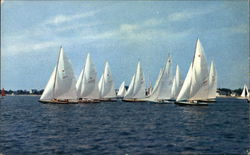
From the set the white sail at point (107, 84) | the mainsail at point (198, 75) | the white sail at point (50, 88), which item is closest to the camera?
the mainsail at point (198, 75)

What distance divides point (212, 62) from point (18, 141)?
91478 mm

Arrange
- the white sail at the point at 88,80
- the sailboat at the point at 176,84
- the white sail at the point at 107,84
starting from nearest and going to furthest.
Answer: the white sail at the point at 88,80
the sailboat at the point at 176,84
the white sail at the point at 107,84

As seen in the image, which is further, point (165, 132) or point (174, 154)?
point (165, 132)

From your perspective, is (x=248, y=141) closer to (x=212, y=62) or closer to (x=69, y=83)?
(x=69, y=83)

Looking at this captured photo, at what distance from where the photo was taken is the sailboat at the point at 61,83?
245 ft

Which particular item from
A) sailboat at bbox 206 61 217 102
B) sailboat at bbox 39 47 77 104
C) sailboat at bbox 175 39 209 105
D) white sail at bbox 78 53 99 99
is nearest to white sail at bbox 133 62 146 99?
white sail at bbox 78 53 99 99

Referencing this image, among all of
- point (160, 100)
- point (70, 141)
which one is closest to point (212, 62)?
point (160, 100)

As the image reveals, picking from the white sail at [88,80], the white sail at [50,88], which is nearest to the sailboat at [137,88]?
the white sail at [88,80]

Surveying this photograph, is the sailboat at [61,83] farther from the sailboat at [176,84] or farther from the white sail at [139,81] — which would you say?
the sailboat at [176,84]

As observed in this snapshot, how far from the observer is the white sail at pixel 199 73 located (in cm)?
6925

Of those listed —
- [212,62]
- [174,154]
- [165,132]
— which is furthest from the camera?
[212,62]

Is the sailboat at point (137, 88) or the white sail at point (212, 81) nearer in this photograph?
the white sail at point (212, 81)

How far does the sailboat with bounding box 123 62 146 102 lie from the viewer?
333ft

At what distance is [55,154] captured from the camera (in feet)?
68.8
